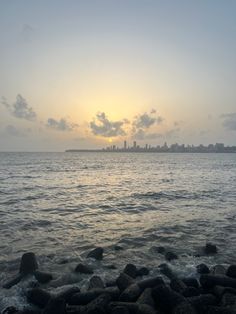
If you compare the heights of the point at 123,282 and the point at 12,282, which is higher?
the point at 123,282

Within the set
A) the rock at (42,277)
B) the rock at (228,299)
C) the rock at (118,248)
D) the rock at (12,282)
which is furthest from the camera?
the rock at (118,248)

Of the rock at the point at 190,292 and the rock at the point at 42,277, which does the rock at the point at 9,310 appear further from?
the rock at the point at 190,292

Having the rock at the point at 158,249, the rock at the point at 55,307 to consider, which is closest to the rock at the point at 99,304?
the rock at the point at 55,307

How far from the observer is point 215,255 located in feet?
39.4

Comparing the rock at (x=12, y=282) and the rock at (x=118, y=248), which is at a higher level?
the rock at (x=12, y=282)

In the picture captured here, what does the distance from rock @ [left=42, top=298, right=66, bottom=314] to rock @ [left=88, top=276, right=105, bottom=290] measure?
161cm

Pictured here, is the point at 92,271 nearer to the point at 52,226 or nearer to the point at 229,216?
the point at 52,226

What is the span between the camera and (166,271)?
988cm

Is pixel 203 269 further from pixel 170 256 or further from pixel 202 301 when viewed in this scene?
pixel 202 301

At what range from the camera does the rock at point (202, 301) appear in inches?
272

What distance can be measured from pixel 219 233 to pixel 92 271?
7946 millimetres

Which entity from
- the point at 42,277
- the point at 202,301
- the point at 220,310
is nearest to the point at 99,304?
the point at 202,301

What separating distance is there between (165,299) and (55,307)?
258cm

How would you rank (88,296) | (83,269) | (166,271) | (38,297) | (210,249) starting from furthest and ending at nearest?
(210,249), (83,269), (166,271), (38,297), (88,296)
